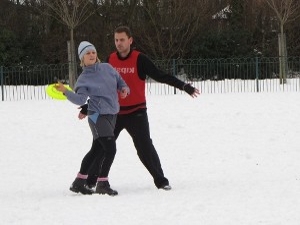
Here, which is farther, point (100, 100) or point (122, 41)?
point (122, 41)

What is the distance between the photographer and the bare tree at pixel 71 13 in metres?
20.1

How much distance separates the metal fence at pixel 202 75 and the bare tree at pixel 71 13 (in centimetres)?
205

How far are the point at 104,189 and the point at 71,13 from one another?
20.0 metres

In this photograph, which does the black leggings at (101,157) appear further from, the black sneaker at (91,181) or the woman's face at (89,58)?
the woman's face at (89,58)

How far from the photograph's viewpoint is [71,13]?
24.7 m

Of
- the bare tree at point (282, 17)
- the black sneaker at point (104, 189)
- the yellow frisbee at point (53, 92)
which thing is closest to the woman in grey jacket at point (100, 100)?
the black sneaker at point (104, 189)

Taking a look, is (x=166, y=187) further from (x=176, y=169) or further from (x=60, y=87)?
(x=176, y=169)

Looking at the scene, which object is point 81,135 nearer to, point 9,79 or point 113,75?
point 113,75

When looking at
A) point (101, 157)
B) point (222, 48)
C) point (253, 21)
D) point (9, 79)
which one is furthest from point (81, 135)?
point (253, 21)

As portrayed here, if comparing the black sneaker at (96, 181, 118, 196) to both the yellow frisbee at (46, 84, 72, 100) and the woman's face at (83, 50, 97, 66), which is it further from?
the woman's face at (83, 50, 97, 66)

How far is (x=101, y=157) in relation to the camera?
5.60m

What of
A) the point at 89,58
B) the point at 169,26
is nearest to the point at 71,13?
the point at 169,26

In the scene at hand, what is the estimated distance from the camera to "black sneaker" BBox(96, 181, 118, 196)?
541 centimetres

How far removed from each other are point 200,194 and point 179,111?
316 inches
